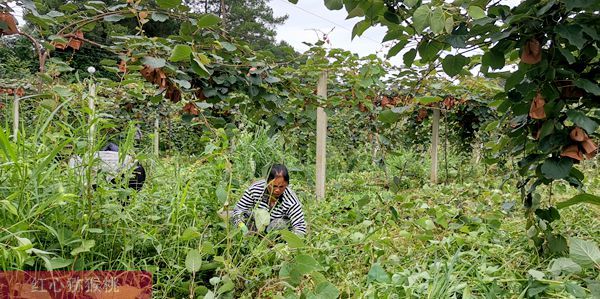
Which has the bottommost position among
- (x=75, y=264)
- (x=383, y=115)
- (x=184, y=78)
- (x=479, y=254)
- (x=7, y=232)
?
(x=479, y=254)

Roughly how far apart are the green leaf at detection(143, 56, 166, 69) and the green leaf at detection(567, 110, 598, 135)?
1637 mm

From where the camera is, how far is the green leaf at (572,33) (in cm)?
121

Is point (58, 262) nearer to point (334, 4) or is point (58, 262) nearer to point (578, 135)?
point (334, 4)

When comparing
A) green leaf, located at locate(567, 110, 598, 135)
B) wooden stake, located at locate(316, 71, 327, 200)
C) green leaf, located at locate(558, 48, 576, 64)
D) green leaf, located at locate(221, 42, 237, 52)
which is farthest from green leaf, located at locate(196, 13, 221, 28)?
wooden stake, located at locate(316, 71, 327, 200)

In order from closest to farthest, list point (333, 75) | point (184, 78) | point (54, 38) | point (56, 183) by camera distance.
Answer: point (56, 183), point (54, 38), point (184, 78), point (333, 75)

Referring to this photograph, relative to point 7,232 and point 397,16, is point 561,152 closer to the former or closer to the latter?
A: point 397,16

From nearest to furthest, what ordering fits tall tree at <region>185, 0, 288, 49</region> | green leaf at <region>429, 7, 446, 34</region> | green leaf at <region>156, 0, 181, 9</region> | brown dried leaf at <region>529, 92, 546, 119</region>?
green leaf at <region>429, 7, 446, 34</region>, brown dried leaf at <region>529, 92, 546, 119</region>, green leaf at <region>156, 0, 181, 9</region>, tall tree at <region>185, 0, 288, 49</region>

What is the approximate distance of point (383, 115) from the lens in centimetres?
149

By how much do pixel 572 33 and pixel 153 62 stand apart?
161cm

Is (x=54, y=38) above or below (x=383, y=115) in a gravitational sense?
above

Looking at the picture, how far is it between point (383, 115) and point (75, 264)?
120 centimetres

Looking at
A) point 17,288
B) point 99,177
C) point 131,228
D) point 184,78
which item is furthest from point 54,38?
point 17,288

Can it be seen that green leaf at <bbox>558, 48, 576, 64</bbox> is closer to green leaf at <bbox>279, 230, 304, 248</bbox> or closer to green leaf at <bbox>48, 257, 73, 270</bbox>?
green leaf at <bbox>279, 230, 304, 248</bbox>

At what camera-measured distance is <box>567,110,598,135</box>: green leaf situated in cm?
136
